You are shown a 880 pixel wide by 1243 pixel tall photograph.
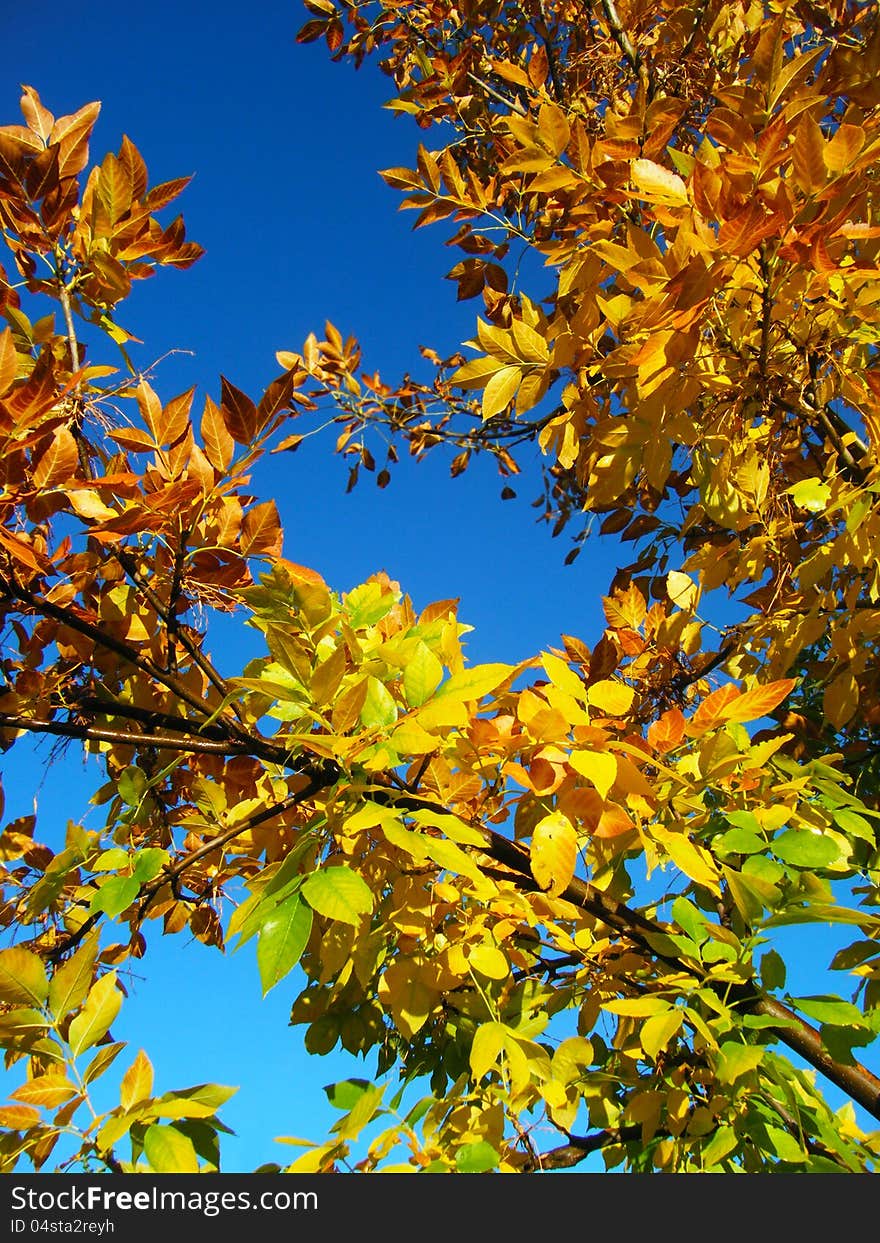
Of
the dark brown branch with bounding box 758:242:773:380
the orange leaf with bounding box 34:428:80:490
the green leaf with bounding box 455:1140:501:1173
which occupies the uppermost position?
the dark brown branch with bounding box 758:242:773:380

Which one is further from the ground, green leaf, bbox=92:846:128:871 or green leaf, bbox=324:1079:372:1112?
green leaf, bbox=92:846:128:871

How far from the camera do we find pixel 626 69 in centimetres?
262

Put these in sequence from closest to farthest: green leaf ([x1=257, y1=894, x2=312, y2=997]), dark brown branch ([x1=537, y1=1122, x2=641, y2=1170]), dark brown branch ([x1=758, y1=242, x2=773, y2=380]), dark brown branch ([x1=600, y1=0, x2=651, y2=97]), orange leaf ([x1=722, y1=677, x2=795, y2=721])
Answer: green leaf ([x1=257, y1=894, x2=312, y2=997]), orange leaf ([x1=722, y1=677, x2=795, y2=721]), dark brown branch ([x1=758, y1=242, x2=773, y2=380]), dark brown branch ([x1=537, y1=1122, x2=641, y2=1170]), dark brown branch ([x1=600, y1=0, x2=651, y2=97])

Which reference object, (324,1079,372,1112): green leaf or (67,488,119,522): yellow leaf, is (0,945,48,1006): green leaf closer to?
(324,1079,372,1112): green leaf

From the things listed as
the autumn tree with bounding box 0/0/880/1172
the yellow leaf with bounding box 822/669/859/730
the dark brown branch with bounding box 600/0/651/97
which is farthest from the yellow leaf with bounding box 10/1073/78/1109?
the dark brown branch with bounding box 600/0/651/97

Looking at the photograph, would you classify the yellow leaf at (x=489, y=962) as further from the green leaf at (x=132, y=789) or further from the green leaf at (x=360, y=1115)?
the green leaf at (x=132, y=789)

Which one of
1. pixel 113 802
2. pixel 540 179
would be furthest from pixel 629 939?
pixel 540 179

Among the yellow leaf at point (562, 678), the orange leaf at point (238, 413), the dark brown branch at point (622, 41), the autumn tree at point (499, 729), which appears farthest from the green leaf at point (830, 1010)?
the dark brown branch at point (622, 41)

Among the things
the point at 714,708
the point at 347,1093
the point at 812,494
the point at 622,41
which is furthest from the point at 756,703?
the point at 622,41

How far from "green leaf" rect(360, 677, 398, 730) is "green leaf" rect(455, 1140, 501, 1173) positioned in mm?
483

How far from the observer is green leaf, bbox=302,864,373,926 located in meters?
0.77

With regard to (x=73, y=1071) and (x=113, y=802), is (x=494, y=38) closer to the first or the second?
(x=113, y=802)

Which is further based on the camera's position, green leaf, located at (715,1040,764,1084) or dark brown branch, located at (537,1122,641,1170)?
dark brown branch, located at (537,1122,641,1170)

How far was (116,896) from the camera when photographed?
102 cm
